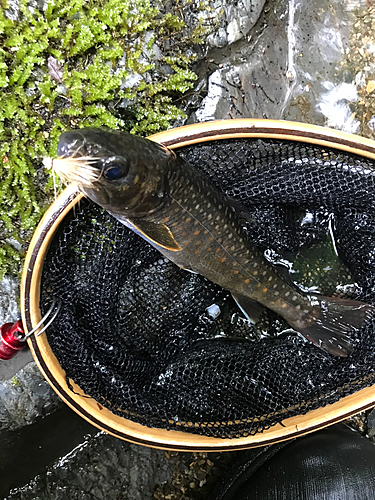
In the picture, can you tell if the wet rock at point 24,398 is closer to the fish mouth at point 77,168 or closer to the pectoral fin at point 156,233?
the pectoral fin at point 156,233

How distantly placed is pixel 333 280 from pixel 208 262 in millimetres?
1012

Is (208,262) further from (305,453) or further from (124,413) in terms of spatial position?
(305,453)

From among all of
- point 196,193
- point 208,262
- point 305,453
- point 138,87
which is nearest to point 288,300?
point 208,262

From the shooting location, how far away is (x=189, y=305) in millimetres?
2332

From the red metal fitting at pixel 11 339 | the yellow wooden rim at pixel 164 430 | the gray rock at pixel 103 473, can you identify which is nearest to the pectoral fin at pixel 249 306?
the yellow wooden rim at pixel 164 430

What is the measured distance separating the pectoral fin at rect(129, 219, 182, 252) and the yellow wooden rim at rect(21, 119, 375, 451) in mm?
291

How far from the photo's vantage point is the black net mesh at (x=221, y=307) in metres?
1.93

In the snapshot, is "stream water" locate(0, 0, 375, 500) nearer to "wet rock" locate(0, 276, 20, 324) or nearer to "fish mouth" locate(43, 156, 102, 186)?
"wet rock" locate(0, 276, 20, 324)

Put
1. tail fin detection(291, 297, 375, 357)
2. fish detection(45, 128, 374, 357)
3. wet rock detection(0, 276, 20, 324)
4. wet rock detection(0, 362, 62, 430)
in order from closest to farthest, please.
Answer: fish detection(45, 128, 374, 357) < tail fin detection(291, 297, 375, 357) < wet rock detection(0, 276, 20, 324) < wet rock detection(0, 362, 62, 430)

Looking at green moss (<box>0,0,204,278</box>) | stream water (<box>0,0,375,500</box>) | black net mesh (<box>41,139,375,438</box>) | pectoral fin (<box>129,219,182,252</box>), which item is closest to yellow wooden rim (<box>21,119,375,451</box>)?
black net mesh (<box>41,139,375,438</box>)

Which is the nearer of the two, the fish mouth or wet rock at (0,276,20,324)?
the fish mouth

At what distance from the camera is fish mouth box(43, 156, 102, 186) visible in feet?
4.43

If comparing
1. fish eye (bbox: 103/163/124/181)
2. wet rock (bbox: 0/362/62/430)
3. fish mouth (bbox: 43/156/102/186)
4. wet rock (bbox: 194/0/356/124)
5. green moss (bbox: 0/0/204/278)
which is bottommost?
wet rock (bbox: 0/362/62/430)

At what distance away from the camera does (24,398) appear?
8.18ft
